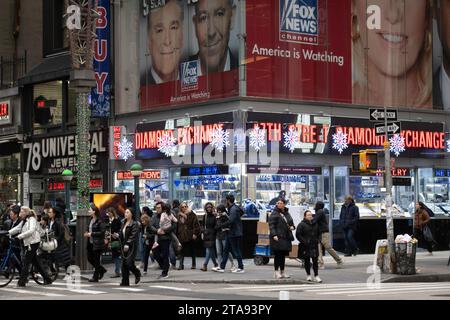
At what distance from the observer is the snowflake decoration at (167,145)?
99.0 ft

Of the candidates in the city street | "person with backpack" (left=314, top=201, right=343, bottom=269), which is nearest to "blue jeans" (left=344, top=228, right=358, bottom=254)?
the city street

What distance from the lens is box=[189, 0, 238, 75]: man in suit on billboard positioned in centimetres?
2908

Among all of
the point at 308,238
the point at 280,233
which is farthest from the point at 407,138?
the point at 280,233

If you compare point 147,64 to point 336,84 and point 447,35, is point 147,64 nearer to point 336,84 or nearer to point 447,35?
point 336,84

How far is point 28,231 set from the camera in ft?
66.5

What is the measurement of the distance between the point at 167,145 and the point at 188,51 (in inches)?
140

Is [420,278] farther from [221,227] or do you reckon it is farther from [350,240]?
[350,240]

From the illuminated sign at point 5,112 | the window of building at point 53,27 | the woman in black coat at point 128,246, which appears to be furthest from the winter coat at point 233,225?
the illuminated sign at point 5,112

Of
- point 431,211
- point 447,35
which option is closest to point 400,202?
point 431,211

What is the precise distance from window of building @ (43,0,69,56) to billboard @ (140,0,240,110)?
6.21 m

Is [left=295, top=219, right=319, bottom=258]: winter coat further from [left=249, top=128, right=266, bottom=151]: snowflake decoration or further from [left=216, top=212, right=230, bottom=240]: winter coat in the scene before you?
[left=249, top=128, right=266, bottom=151]: snowflake decoration

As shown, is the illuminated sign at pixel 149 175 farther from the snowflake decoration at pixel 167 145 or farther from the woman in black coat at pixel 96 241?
the woman in black coat at pixel 96 241

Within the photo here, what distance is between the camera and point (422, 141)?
31.9 m

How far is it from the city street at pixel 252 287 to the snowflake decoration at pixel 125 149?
28.9 feet
